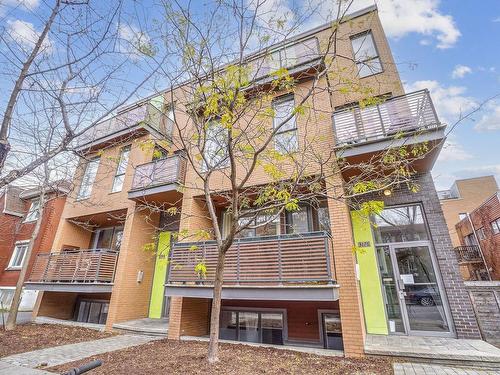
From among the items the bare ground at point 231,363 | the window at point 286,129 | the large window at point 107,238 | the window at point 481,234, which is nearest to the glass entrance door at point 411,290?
the bare ground at point 231,363

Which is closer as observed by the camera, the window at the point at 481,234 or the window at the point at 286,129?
the window at the point at 286,129

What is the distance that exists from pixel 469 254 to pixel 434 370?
18855 mm

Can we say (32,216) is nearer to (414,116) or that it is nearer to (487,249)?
(414,116)

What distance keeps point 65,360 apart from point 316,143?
8.22 m

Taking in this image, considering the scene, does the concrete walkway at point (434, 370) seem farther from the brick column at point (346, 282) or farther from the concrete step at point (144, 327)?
the concrete step at point (144, 327)

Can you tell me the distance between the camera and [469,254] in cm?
1880

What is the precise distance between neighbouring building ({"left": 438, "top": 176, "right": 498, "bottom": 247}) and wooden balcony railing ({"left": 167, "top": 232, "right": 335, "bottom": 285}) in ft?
103

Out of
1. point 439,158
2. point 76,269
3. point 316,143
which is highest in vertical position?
point 316,143

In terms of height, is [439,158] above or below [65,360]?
above

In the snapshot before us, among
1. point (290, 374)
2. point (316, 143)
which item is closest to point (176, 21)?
point (316, 143)

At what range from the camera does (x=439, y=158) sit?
7.19 m

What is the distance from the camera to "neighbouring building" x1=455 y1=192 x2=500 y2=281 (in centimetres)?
1596

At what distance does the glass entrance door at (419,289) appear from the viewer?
681 centimetres

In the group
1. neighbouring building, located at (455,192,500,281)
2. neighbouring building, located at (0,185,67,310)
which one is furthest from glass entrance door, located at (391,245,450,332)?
neighbouring building, located at (0,185,67,310)
